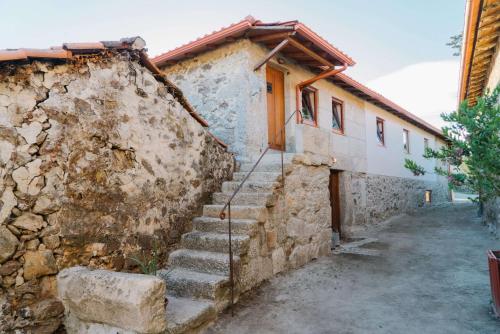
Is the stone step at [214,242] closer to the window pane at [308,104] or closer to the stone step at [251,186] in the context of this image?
the stone step at [251,186]

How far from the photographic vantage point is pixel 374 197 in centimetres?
1052

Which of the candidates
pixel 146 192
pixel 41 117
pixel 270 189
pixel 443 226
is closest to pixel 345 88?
pixel 443 226

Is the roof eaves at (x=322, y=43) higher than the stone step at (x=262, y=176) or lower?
higher

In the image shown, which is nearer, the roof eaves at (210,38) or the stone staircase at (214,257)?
the stone staircase at (214,257)

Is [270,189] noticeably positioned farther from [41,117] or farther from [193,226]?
[41,117]

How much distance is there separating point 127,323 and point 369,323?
90.1 inches

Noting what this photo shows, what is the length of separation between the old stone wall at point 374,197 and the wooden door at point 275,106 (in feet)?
8.90

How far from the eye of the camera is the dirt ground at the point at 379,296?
10.4 ft

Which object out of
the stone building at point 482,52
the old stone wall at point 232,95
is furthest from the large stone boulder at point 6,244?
the stone building at point 482,52

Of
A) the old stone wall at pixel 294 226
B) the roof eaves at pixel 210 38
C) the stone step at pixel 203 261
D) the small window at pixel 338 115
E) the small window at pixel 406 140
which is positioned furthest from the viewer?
the small window at pixel 406 140

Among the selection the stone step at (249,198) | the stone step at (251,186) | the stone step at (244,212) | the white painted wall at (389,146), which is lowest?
the stone step at (244,212)

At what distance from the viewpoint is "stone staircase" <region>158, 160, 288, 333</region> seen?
3.13 meters

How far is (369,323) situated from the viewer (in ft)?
10.6

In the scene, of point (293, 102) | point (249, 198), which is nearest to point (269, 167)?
point (249, 198)
